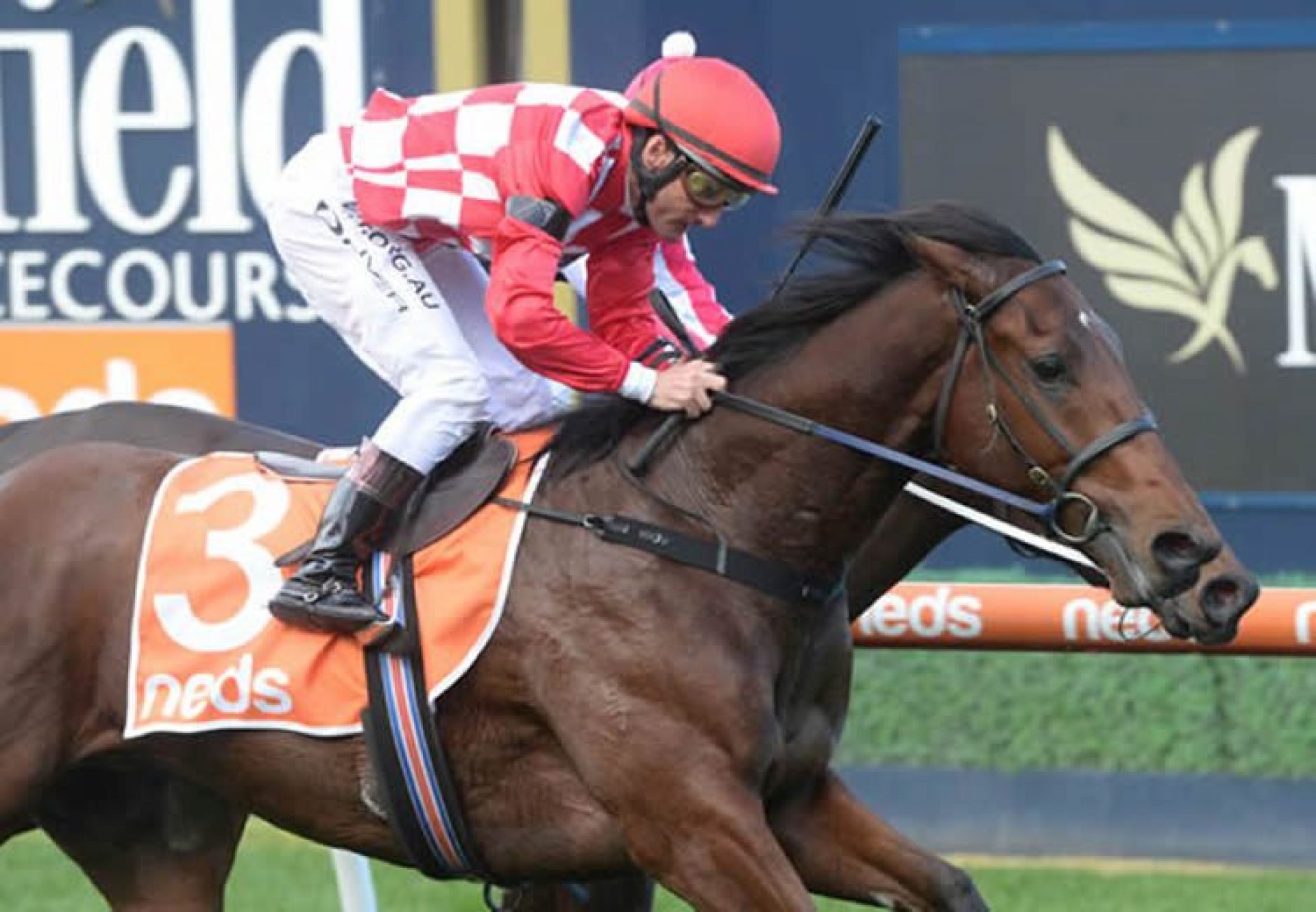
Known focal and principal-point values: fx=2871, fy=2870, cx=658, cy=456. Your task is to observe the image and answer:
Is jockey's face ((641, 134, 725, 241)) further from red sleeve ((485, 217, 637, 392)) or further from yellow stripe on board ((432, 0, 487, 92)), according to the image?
yellow stripe on board ((432, 0, 487, 92))

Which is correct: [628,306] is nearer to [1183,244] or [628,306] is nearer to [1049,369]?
[1049,369]

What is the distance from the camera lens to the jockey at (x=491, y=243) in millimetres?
4316

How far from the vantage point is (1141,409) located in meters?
4.12

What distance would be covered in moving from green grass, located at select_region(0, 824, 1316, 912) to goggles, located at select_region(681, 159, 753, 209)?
229cm

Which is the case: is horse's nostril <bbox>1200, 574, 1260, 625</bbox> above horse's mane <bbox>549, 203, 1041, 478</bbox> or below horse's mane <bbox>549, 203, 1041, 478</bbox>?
below

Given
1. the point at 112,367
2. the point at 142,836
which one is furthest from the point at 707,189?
the point at 112,367

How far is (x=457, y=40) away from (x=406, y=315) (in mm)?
2117

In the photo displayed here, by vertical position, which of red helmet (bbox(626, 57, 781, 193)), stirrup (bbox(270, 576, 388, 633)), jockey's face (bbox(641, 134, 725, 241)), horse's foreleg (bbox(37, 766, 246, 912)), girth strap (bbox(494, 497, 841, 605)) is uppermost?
red helmet (bbox(626, 57, 781, 193))

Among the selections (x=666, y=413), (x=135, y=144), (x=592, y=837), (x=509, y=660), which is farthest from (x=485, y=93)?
(x=135, y=144)

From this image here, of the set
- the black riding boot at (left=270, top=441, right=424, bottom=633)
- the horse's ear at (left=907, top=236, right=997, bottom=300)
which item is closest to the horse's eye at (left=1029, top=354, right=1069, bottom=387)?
the horse's ear at (left=907, top=236, right=997, bottom=300)

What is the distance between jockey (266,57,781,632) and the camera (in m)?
4.32

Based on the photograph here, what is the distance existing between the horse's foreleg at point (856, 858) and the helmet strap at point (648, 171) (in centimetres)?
100

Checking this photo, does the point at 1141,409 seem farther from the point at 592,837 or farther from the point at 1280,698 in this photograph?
the point at 1280,698

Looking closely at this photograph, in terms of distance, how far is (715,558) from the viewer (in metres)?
4.34
